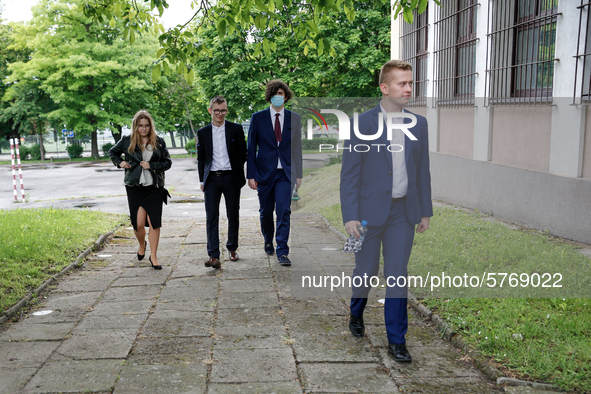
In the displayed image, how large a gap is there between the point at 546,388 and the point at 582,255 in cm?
333

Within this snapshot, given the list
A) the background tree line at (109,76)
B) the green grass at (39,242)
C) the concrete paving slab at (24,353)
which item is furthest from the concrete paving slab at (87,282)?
the background tree line at (109,76)

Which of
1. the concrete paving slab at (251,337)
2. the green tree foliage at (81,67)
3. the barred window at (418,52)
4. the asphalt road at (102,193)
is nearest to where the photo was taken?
the concrete paving slab at (251,337)

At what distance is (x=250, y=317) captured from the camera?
4.78m

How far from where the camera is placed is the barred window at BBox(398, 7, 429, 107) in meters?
12.9

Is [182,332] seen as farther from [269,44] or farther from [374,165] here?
[269,44]

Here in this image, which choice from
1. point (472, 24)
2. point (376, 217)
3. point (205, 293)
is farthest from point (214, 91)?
point (376, 217)

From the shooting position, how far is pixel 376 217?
12.5 ft

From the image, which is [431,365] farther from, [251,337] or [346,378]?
[251,337]

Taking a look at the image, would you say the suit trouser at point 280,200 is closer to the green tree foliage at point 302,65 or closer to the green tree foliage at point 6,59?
the green tree foliage at point 302,65

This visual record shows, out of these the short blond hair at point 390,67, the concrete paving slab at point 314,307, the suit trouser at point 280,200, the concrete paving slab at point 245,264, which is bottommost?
the concrete paving slab at point 245,264

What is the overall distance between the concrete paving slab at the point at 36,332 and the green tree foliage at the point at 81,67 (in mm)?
37073

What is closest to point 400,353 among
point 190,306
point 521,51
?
point 190,306

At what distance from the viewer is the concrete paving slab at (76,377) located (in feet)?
11.2

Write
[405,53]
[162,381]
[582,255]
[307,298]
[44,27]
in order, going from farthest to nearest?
[44,27] < [405,53] < [582,255] < [307,298] < [162,381]
